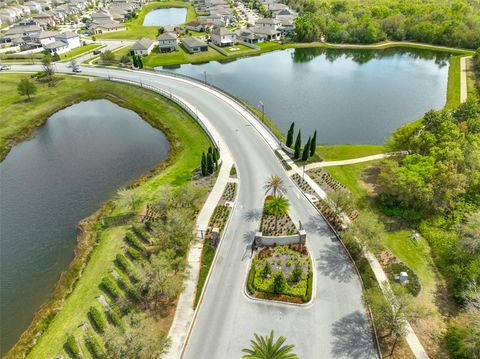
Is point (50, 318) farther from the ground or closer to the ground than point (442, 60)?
closer to the ground

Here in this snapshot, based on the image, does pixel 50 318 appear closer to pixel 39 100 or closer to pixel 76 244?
pixel 76 244

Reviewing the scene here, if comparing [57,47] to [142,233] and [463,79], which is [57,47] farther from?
[463,79]

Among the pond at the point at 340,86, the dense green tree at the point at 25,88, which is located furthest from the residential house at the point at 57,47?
the pond at the point at 340,86

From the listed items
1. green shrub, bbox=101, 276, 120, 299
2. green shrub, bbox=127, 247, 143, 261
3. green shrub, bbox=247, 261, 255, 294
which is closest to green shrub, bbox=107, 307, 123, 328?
green shrub, bbox=101, 276, 120, 299

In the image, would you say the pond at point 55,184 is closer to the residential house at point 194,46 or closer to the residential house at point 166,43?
the residential house at point 166,43

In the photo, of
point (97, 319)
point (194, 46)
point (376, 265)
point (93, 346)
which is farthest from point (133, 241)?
point (194, 46)

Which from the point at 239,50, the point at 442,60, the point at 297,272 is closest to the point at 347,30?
the point at 442,60

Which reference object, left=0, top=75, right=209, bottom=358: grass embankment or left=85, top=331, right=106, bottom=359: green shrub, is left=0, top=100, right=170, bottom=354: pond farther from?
left=85, top=331, right=106, bottom=359: green shrub
